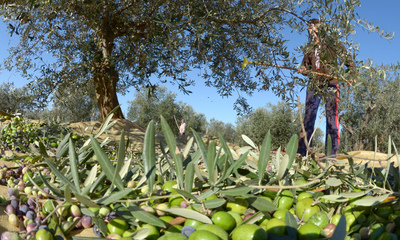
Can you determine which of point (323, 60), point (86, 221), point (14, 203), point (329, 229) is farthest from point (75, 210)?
point (323, 60)

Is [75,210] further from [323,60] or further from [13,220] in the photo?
[323,60]

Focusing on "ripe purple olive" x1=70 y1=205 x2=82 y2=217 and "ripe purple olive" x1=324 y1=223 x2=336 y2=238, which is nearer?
"ripe purple olive" x1=324 y1=223 x2=336 y2=238

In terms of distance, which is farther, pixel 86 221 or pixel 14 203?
pixel 14 203

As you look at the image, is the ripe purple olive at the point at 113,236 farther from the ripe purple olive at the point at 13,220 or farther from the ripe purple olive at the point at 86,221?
the ripe purple olive at the point at 13,220

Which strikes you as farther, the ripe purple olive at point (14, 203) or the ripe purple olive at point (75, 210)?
the ripe purple olive at point (14, 203)

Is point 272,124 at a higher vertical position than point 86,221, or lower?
higher

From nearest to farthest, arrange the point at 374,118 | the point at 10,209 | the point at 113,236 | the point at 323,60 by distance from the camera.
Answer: the point at 113,236 < the point at 10,209 < the point at 323,60 < the point at 374,118

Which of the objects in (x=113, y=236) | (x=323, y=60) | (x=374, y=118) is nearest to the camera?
(x=113, y=236)

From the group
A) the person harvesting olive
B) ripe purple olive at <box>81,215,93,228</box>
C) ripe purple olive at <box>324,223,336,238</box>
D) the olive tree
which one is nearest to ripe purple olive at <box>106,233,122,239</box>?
ripe purple olive at <box>81,215,93,228</box>

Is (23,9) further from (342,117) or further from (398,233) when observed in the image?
(342,117)

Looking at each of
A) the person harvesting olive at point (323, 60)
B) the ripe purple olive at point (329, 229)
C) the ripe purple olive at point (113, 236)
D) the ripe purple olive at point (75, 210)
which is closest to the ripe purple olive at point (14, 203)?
the ripe purple olive at point (75, 210)

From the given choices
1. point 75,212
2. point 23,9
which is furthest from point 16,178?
point 23,9

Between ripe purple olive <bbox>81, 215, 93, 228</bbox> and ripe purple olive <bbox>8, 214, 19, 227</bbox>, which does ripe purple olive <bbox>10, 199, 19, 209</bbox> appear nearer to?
ripe purple olive <bbox>8, 214, 19, 227</bbox>

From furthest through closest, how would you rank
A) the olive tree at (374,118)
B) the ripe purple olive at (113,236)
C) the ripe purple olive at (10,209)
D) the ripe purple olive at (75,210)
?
the olive tree at (374,118)
the ripe purple olive at (10,209)
the ripe purple olive at (75,210)
the ripe purple olive at (113,236)
